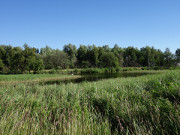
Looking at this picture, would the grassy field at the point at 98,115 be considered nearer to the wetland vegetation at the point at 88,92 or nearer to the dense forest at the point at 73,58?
the wetland vegetation at the point at 88,92

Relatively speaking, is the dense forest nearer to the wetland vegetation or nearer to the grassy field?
the wetland vegetation

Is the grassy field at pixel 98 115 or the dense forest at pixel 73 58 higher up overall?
the dense forest at pixel 73 58

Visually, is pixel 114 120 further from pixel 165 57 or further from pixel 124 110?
pixel 165 57

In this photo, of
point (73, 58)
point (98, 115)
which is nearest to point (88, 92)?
point (98, 115)

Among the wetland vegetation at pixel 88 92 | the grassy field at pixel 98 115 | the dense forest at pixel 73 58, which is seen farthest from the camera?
the dense forest at pixel 73 58

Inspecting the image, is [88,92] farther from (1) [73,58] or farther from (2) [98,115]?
(1) [73,58]

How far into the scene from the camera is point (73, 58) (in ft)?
232

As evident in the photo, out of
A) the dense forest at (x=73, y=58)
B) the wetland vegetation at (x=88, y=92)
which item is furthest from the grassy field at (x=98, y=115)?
the dense forest at (x=73, y=58)

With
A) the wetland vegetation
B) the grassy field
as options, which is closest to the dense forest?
the wetland vegetation

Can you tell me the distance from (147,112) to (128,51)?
79.5 metres

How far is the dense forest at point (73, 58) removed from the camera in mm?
39469

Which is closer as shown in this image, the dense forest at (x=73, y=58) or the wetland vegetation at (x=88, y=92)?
the wetland vegetation at (x=88, y=92)

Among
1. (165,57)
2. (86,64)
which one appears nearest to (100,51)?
(86,64)

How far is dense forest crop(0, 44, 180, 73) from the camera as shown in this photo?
129 ft
